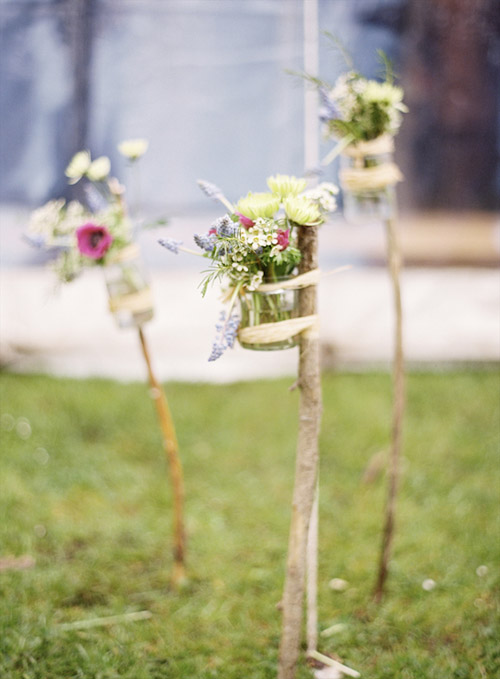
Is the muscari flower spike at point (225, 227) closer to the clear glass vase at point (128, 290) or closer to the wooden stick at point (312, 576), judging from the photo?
the clear glass vase at point (128, 290)

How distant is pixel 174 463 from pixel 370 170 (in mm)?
1156

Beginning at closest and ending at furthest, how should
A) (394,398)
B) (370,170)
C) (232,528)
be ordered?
(370,170) < (394,398) < (232,528)

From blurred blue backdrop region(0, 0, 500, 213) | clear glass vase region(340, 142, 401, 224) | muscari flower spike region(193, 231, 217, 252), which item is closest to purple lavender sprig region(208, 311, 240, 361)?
muscari flower spike region(193, 231, 217, 252)

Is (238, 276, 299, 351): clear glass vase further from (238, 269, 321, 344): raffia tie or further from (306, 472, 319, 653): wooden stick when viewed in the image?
(306, 472, 319, 653): wooden stick

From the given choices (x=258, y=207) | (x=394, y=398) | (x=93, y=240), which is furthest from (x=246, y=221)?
(x=394, y=398)

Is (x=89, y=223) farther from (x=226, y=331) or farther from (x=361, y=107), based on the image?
(x=361, y=107)

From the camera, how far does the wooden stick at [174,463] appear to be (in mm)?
2258

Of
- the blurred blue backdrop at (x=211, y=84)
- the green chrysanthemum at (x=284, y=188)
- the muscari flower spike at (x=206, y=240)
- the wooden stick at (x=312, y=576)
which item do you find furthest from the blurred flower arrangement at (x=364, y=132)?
the blurred blue backdrop at (x=211, y=84)

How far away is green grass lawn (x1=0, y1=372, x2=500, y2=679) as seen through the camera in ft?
6.70

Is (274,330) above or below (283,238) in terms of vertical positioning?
below

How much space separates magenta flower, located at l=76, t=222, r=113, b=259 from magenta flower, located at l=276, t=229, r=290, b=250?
2.07ft

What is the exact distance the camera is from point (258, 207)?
1.51 m

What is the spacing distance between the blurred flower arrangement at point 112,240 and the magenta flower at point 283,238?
0.68 m

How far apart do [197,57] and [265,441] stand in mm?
2273
